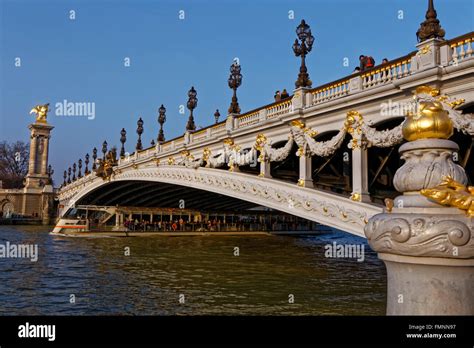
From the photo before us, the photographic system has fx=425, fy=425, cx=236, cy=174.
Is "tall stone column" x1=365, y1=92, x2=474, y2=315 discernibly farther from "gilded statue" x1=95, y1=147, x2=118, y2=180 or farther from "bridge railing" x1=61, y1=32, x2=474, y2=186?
"gilded statue" x1=95, y1=147, x2=118, y2=180

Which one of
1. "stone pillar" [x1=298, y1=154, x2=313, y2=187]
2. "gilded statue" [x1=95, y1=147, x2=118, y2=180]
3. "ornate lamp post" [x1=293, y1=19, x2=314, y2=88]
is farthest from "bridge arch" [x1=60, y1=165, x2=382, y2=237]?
"gilded statue" [x1=95, y1=147, x2=118, y2=180]

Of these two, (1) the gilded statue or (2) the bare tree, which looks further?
(2) the bare tree

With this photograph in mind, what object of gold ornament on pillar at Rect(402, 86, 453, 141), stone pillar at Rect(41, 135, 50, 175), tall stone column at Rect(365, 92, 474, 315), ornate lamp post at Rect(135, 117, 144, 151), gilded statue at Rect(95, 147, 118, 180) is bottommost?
tall stone column at Rect(365, 92, 474, 315)

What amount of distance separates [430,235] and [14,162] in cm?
8766

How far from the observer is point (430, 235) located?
9.82ft

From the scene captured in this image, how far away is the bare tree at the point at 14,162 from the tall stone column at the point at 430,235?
278 ft

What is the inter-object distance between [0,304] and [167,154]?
16.6 meters

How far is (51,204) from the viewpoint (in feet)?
205

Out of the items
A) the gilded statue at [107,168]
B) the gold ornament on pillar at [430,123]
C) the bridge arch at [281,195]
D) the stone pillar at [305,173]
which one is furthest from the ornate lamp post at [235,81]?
the gilded statue at [107,168]

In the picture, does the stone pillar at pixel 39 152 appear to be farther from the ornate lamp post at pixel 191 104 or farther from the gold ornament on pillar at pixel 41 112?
the ornate lamp post at pixel 191 104

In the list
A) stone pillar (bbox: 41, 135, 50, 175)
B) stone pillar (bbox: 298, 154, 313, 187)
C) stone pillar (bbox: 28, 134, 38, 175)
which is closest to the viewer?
stone pillar (bbox: 298, 154, 313, 187)

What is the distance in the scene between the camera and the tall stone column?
118 inches

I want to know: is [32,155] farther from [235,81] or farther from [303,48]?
[303,48]
